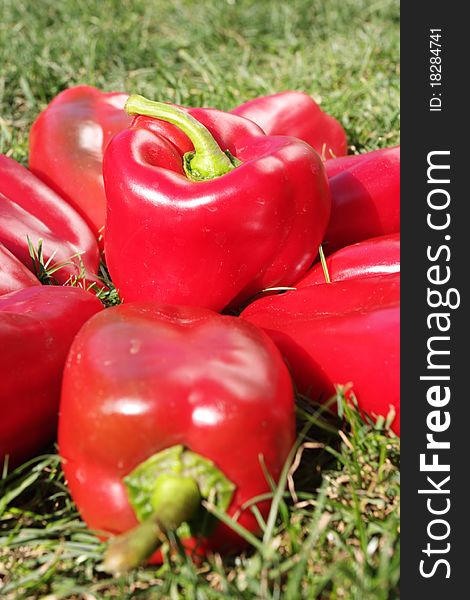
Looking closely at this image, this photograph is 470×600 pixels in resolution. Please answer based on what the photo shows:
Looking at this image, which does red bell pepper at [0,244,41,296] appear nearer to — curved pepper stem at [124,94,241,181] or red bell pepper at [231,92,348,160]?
curved pepper stem at [124,94,241,181]

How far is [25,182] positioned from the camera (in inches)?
113

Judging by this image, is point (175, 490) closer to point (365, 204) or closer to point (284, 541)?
point (284, 541)

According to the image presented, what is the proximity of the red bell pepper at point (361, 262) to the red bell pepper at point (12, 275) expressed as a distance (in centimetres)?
72

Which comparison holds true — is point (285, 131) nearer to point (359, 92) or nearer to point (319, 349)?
point (359, 92)

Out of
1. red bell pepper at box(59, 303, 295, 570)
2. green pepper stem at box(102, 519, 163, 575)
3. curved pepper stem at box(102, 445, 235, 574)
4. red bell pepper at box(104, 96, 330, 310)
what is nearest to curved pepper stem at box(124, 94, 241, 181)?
red bell pepper at box(104, 96, 330, 310)

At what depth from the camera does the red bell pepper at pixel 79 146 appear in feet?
9.55

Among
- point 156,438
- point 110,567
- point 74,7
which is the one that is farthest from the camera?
point 74,7

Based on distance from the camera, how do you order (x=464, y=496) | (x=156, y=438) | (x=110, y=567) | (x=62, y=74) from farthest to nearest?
(x=62, y=74), (x=464, y=496), (x=156, y=438), (x=110, y=567)

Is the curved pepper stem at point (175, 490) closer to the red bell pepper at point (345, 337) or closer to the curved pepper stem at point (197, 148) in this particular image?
the red bell pepper at point (345, 337)

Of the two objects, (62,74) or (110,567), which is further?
(62,74)

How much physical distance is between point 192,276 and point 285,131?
102 cm

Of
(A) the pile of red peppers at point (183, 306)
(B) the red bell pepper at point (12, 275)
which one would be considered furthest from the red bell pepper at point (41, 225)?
(B) the red bell pepper at point (12, 275)

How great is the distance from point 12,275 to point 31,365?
1.42ft

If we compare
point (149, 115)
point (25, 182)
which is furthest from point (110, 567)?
point (25, 182)
